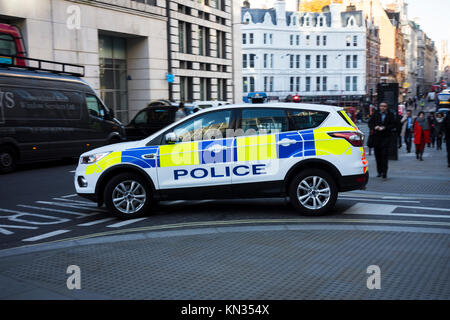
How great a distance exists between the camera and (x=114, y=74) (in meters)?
31.2

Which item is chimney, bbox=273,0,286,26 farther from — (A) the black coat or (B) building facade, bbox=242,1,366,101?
(A) the black coat

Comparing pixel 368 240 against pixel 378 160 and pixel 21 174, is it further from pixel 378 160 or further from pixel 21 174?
pixel 21 174

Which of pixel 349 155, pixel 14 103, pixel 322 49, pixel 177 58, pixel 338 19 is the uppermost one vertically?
pixel 338 19

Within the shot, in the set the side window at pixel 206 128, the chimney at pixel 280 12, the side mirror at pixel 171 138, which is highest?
the chimney at pixel 280 12

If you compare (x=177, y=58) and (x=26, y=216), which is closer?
(x=26, y=216)

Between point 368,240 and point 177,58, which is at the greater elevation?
point 177,58

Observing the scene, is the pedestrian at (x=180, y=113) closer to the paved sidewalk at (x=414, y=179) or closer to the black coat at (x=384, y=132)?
the paved sidewalk at (x=414, y=179)

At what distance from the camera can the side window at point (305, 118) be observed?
26.6 ft

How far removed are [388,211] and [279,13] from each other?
6779cm

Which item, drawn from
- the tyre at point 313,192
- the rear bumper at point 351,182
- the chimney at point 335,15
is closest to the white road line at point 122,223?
the tyre at point 313,192

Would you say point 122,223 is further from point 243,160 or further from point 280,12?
point 280,12

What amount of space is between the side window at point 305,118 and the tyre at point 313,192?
0.69m
